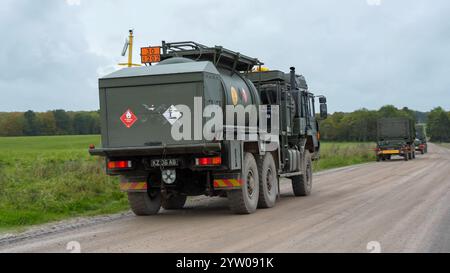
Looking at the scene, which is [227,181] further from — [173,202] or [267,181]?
[173,202]

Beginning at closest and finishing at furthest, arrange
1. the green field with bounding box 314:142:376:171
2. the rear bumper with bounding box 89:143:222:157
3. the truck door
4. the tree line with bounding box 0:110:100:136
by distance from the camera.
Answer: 1. the rear bumper with bounding box 89:143:222:157
2. the truck door
3. the green field with bounding box 314:142:376:171
4. the tree line with bounding box 0:110:100:136

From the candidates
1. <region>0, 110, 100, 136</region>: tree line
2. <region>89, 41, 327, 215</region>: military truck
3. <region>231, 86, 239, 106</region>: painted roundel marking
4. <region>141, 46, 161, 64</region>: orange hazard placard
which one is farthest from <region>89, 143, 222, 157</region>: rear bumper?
<region>0, 110, 100, 136</region>: tree line

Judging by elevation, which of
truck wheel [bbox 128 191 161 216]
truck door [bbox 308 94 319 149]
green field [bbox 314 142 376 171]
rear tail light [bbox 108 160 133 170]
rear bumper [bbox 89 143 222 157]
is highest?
truck door [bbox 308 94 319 149]

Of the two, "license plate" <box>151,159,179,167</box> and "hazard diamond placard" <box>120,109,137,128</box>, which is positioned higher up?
"hazard diamond placard" <box>120,109,137,128</box>

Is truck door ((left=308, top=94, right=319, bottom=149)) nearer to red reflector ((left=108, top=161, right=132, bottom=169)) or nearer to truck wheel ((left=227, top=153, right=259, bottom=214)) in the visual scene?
truck wheel ((left=227, top=153, right=259, bottom=214))

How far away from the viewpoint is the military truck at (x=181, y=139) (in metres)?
11.4

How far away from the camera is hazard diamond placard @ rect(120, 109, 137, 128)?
1160 centimetres

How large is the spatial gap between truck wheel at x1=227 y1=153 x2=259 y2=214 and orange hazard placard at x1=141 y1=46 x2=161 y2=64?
10.0 ft

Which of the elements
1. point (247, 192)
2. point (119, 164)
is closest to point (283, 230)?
point (247, 192)

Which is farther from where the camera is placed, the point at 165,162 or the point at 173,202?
the point at 173,202

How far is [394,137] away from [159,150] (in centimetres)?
3537

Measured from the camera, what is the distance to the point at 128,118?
11641 mm
